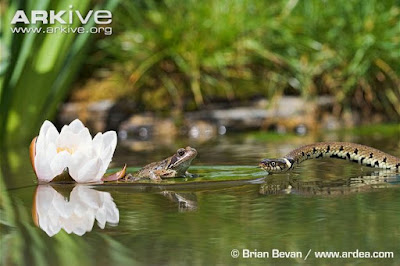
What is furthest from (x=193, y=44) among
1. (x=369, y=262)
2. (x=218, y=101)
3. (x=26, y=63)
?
(x=369, y=262)

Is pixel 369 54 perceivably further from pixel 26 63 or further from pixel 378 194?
pixel 378 194

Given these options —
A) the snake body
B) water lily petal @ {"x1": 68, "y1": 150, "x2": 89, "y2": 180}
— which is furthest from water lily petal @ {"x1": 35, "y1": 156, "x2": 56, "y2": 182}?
the snake body

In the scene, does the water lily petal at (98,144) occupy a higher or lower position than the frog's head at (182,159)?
higher

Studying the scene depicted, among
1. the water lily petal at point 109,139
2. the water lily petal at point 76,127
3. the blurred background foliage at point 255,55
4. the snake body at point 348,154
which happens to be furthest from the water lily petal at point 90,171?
the blurred background foliage at point 255,55

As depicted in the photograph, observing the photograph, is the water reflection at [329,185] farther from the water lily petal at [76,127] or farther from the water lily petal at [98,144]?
the water lily petal at [76,127]

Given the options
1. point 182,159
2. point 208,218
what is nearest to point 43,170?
point 182,159

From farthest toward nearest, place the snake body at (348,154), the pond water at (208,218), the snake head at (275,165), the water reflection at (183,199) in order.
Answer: the snake body at (348,154)
the snake head at (275,165)
the water reflection at (183,199)
the pond water at (208,218)
